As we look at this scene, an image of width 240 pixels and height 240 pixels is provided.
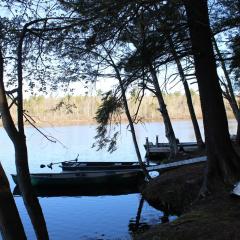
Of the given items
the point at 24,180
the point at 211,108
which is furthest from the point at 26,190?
the point at 211,108

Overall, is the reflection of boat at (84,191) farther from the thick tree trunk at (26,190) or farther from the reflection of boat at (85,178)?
the thick tree trunk at (26,190)

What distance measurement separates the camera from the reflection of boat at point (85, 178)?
24.7m

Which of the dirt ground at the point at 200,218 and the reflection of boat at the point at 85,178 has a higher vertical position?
the dirt ground at the point at 200,218

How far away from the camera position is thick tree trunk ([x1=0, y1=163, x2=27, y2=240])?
5125 mm

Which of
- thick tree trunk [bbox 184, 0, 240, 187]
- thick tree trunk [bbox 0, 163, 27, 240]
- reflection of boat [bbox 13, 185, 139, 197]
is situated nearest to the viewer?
thick tree trunk [bbox 0, 163, 27, 240]

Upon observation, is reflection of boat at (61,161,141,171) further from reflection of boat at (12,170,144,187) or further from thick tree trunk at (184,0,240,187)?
thick tree trunk at (184,0,240,187)

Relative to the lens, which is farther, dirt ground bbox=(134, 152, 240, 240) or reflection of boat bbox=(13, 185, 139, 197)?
reflection of boat bbox=(13, 185, 139, 197)

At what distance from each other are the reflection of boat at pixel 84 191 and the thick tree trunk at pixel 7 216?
17973 millimetres

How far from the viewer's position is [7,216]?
5.14m

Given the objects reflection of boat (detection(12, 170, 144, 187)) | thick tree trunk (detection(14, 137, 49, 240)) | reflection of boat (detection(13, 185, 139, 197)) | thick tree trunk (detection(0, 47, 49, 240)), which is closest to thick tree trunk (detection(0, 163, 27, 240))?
thick tree trunk (detection(0, 47, 49, 240))

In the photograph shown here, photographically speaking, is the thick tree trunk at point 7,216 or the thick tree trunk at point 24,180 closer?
the thick tree trunk at point 7,216

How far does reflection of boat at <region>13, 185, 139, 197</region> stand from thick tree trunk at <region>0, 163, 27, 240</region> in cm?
1797

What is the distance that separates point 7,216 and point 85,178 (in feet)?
65.9

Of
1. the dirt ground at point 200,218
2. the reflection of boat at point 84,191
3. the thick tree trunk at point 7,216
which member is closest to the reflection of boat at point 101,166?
the reflection of boat at point 84,191
